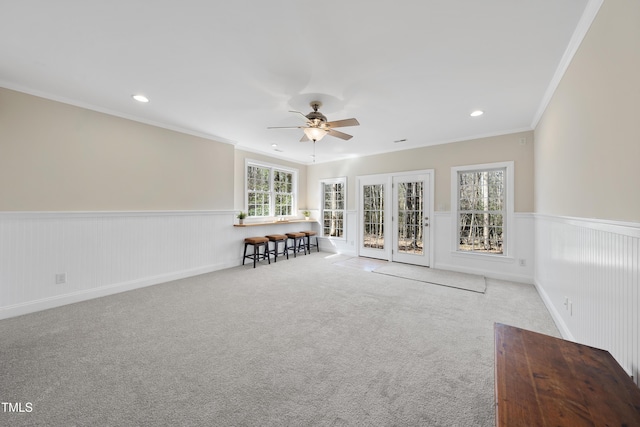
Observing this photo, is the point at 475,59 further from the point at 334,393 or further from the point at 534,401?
the point at 334,393

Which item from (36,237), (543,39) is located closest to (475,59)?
(543,39)

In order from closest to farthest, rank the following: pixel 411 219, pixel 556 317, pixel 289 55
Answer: pixel 289 55, pixel 556 317, pixel 411 219

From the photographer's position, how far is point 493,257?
4547 millimetres

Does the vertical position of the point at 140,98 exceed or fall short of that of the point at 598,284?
it exceeds it

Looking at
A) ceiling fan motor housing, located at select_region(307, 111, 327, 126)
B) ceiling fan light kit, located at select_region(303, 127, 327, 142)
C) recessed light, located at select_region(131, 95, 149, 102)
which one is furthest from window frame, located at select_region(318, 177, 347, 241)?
recessed light, located at select_region(131, 95, 149, 102)

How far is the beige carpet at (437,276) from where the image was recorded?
4016 mm

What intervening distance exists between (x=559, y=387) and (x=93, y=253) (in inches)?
189

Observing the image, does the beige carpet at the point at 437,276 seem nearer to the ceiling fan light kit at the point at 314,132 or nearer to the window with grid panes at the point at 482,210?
the window with grid panes at the point at 482,210

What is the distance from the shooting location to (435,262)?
17.1 ft

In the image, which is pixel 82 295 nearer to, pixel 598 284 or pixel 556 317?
pixel 598 284

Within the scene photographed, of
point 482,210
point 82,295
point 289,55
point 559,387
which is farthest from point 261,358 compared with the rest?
point 482,210

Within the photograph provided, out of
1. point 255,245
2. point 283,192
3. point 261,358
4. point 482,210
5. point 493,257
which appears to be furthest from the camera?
point 283,192

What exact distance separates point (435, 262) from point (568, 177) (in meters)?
3.14

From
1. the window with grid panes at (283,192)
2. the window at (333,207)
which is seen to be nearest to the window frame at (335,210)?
the window at (333,207)
